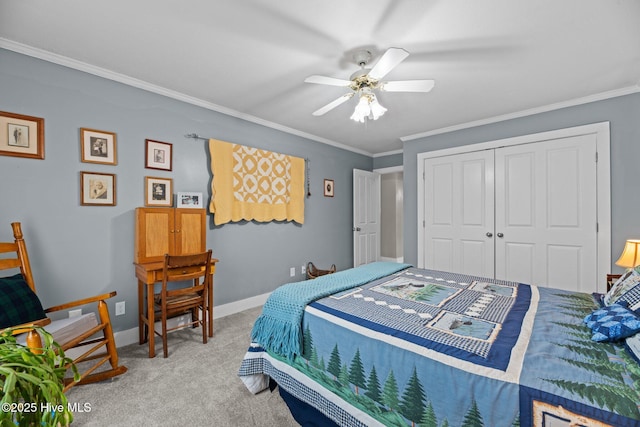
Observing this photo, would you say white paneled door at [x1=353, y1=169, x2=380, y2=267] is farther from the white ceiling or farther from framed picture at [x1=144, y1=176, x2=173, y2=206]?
framed picture at [x1=144, y1=176, x2=173, y2=206]

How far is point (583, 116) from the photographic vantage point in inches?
118

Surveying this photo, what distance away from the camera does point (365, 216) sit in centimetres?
529

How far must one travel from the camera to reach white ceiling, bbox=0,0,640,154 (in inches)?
65.6

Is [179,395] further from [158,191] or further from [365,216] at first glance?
[365,216]

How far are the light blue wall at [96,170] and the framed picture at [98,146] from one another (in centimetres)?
4

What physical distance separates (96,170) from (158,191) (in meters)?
0.51

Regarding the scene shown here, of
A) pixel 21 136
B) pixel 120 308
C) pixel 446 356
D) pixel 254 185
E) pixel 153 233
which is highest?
pixel 21 136

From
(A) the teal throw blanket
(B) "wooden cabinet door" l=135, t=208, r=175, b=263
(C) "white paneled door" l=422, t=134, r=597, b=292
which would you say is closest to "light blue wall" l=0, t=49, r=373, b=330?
(B) "wooden cabinet door" l=135, t=208, r=175, b=263

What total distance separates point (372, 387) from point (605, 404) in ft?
2.71

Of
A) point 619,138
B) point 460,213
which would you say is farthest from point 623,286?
point 460,213

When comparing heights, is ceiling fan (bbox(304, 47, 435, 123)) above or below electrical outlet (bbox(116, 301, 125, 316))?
above

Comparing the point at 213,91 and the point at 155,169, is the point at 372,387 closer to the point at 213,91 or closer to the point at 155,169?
the point at 155,169

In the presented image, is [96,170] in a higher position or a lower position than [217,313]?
higher

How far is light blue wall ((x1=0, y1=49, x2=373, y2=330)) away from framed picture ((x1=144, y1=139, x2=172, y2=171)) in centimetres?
5
